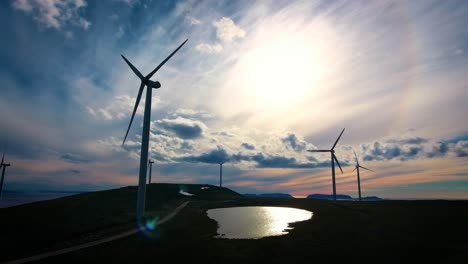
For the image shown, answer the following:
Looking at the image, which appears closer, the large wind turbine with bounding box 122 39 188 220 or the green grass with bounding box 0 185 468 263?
the green grass with bounding box 0 185 468 263

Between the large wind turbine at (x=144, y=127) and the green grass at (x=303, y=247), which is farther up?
the large wind turbine at (x=144, y=127)

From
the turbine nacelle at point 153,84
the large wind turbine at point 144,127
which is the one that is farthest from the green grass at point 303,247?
the turbine nacelle at point 153,84

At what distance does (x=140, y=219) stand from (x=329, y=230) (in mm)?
27785

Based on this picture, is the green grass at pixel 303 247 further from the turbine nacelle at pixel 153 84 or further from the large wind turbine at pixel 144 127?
the turbine nacelle at pixel 153 84

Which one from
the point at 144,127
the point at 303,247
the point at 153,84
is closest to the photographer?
the point at 303,247

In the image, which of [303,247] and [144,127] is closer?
[303,247]

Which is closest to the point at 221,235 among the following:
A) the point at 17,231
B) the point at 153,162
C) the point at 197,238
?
the point at 197,238

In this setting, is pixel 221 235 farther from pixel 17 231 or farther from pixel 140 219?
pixel 17 231

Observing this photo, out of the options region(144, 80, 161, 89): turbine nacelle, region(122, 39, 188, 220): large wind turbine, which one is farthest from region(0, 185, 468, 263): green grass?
region(144, 80, 161, 89): turbine nacelle

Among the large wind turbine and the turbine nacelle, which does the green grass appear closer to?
the large wind turbine

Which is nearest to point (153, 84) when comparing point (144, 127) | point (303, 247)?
point (144, 127)

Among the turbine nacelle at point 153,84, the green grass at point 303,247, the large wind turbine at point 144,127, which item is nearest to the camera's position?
the green grass at point 303,247

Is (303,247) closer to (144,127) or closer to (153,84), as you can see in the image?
(144,127)

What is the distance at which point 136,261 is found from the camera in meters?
20.9
